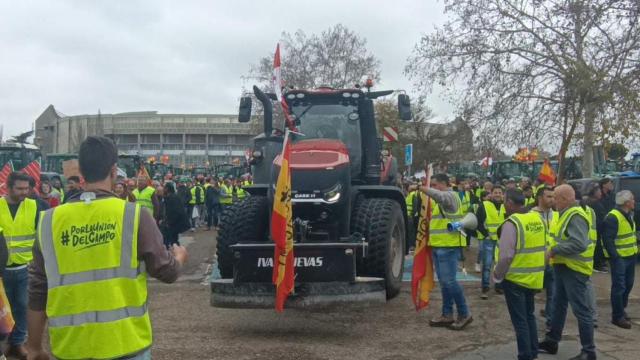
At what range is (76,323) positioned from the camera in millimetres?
2834

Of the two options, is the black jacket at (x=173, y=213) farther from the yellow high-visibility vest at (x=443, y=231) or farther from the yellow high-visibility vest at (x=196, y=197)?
the yellow high-visibility vest at (x=196, y=197)

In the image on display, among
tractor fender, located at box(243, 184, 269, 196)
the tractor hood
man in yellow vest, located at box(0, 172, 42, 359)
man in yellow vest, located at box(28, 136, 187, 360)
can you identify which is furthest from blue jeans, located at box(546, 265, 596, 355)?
man in yellow vest, located at box(0, 172, 42, 359)

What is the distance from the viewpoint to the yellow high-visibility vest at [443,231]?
299 inches

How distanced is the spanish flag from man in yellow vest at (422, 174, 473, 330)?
2057mm

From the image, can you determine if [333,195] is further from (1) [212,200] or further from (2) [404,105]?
(1) [212,200]

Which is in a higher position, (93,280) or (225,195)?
(225,195)

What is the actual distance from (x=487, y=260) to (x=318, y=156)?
3838 mm

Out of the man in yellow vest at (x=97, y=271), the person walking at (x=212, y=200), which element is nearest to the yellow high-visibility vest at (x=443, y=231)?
the man in yellow vest at (x=97, y=271)

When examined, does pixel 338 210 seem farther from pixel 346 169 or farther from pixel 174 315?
pixel 174 315

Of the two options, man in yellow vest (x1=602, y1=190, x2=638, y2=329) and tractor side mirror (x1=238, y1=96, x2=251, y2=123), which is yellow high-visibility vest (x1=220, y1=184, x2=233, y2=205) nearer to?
tractor side mirror (x1=238, y1=96, x2=251, y2=123)

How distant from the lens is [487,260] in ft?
31.7

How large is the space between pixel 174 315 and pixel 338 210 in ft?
8.58

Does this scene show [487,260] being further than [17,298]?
Yes

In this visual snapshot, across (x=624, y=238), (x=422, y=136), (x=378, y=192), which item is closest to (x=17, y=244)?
(x=378, y=192)
